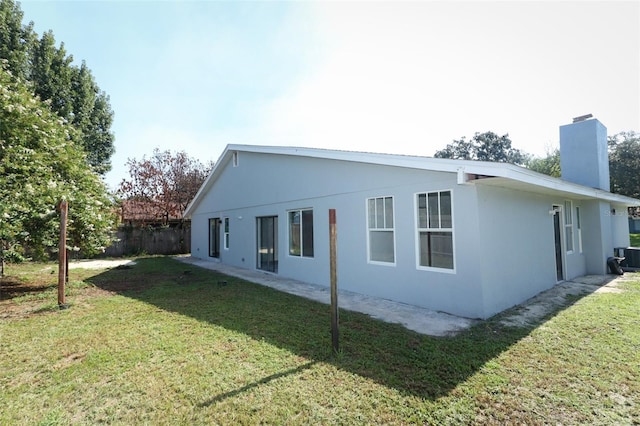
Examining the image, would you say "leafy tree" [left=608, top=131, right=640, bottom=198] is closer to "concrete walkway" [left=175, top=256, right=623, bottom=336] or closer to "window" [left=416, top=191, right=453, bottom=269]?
"concrete walkway" [left=175, top=256, right=623, bottom=336]

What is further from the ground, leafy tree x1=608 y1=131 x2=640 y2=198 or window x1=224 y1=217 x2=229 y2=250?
leafy tree x1=608 y1=131 x2=640 y2=198

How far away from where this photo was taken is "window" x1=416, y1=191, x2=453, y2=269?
5.86m

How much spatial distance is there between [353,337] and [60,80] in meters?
21.2

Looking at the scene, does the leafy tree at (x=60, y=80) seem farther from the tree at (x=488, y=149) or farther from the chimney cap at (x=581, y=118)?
the tree at (x=488, y=149)

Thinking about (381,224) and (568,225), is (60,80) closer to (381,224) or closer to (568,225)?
(381,224)

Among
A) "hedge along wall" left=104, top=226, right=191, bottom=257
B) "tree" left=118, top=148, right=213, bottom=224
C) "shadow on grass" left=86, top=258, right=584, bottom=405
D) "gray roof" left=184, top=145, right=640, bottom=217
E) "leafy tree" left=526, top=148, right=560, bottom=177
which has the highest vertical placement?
"leafy tree" left=526, top=148, right=560, bottom=177

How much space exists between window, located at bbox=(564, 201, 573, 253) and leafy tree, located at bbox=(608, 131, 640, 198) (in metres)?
25.4

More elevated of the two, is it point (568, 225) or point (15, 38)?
point (15, 38)

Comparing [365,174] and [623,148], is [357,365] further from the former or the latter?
[623,148]

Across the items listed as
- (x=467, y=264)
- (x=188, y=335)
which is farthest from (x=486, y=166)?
(x=188, y=335)

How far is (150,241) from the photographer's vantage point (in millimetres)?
19500

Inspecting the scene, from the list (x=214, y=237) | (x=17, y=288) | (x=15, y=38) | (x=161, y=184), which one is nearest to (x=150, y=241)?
Result: (x=161, y=184)

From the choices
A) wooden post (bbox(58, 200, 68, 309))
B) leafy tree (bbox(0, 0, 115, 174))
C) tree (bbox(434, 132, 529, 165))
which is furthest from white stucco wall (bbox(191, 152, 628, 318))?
tree (bbox(434, 132, 529, 165))

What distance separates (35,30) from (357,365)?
2300cm
